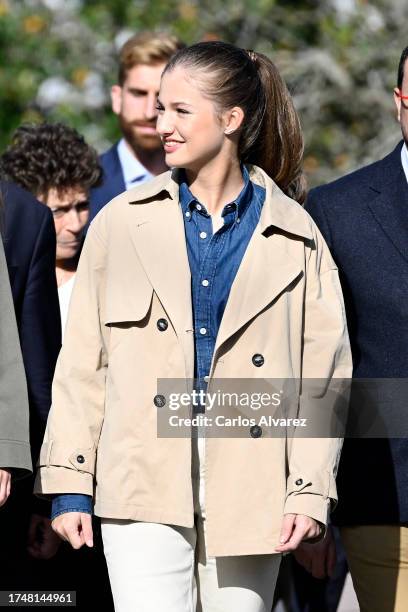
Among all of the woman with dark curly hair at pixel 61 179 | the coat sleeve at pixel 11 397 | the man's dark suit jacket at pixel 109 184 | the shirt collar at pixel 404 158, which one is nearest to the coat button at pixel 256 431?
the coat sleeve at pixel 11 397

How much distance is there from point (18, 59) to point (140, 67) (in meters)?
3.80

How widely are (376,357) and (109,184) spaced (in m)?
2.26

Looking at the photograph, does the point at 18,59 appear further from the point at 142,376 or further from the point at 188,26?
the point at 142,376

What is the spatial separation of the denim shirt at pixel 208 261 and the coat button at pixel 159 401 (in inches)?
4.2

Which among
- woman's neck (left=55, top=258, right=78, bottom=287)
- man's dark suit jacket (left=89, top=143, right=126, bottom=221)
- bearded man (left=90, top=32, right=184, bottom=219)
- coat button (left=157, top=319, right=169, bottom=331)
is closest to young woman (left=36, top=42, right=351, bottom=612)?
coat button (left=157, top=319, right=169, bottom=331)

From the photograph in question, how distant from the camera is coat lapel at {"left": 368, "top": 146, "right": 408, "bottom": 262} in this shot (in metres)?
4.28

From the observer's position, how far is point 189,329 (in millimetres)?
3691

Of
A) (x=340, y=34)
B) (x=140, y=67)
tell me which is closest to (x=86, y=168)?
(x=140, y=67)

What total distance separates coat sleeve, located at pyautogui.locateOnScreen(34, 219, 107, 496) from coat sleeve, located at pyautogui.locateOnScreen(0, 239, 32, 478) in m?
0.06

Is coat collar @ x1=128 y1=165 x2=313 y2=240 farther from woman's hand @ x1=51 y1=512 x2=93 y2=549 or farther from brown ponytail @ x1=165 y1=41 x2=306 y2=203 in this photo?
woman's hand @ x1=51 y1=512 x2=93 y2=549

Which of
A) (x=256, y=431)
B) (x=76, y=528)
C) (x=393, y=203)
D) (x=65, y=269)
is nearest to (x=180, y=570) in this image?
(x=76, y=528)

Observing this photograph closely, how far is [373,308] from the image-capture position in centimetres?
421

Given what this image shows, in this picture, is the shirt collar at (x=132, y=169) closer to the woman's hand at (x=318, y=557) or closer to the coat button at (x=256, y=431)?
the woman's hand at (x=318, y=557)

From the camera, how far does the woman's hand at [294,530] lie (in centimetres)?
363
